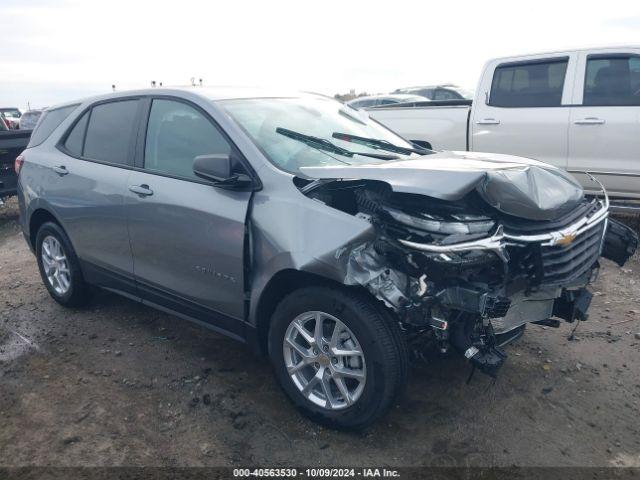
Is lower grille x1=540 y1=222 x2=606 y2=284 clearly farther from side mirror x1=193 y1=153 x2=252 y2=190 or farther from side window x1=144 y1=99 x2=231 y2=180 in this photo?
side window x1=144 y1=99 x2=231 y2=180

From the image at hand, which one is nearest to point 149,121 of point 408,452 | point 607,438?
point 408,452

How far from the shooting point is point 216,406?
3369 millimetres

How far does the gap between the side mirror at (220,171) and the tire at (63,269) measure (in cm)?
200

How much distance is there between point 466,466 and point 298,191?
5.42ft

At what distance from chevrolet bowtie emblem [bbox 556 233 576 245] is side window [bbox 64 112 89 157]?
359 centimetres

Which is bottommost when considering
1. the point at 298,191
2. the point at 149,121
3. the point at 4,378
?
the point at 4,378

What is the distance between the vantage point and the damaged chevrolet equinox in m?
2.76

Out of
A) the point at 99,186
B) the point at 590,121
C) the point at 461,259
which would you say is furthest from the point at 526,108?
the point at 99,186

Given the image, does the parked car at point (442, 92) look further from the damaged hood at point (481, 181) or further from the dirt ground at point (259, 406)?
the damaged hood at point (481, 181)

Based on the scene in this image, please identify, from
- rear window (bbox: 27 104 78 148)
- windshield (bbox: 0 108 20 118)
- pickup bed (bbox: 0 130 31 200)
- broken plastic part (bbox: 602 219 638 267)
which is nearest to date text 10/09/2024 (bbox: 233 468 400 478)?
broken plastic part (bbox: 602 219 638 267)

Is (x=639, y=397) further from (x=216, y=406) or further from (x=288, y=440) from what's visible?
(x=216, y=406)

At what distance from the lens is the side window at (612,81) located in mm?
6008

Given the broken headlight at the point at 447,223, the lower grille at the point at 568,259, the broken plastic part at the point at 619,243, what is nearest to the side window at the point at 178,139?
the broken headlight at the point at 447,223

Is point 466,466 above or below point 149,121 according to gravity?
below
